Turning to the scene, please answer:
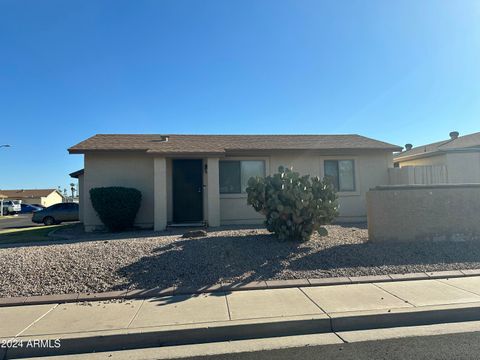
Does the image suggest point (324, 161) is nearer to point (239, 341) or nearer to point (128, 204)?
point (128, 204)

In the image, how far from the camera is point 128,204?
11.2m

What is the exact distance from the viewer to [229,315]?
446 centimetres

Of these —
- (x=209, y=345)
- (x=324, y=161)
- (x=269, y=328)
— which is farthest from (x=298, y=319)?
(x=324, y=161)

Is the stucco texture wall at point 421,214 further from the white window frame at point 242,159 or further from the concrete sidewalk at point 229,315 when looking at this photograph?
the white window frame at point 242,159

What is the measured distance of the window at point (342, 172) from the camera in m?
13.2

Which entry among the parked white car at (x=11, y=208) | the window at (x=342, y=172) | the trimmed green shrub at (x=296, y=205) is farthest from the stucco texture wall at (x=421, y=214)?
the parked white car at (x=11, y=208)

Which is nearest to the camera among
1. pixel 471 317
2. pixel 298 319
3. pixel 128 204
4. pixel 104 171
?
pixel 298 319

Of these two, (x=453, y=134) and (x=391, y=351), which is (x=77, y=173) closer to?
(x=391, y=351)

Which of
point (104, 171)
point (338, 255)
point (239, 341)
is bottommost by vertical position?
point (239, 341)

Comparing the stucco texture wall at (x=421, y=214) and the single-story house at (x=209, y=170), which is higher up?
the single-story house at (x=209, y=170)

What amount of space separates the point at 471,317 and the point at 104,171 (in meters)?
11.4

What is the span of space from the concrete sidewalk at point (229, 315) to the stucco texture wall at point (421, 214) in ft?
8.17

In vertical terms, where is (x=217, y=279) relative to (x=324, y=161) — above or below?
below

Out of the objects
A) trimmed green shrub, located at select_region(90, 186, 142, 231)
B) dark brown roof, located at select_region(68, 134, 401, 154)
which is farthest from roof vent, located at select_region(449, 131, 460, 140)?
trimmed green shrub, located at select_region(90, 186, 142, 231)
